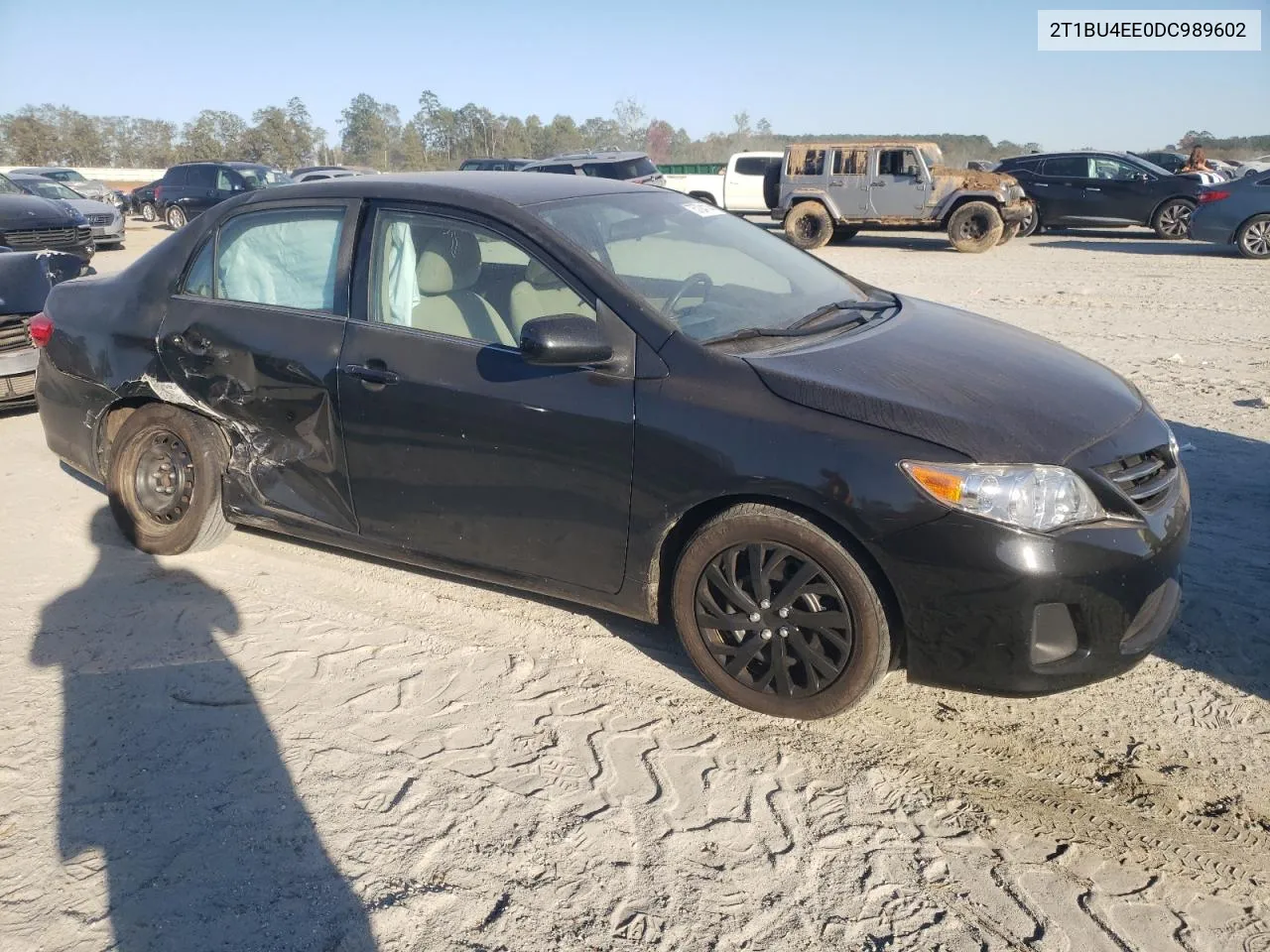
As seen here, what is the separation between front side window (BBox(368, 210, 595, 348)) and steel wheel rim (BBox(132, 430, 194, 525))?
1.35m

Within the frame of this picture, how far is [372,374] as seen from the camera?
3.87m

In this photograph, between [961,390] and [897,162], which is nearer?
[961,390]

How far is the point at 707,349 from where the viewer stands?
11.1 feet

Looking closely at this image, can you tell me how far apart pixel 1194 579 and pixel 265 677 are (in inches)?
146

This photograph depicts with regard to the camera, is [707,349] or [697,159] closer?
[707,349]

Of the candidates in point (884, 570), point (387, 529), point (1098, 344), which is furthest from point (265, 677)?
point (1098, 344)

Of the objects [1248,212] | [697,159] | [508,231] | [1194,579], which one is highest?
[697,159]

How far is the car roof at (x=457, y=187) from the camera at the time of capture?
13.0 feet

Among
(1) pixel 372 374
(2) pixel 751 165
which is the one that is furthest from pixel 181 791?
(2) pixel 751 165

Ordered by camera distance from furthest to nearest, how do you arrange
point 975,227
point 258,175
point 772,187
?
1. point 258,175
2. point 772,187
3. point 975,227

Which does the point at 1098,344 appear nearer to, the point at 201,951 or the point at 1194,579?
the point at 1194,579

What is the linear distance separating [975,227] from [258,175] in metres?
16.7

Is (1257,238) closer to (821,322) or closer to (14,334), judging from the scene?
(821,322)

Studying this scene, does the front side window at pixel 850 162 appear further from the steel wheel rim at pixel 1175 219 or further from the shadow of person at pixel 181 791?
the shadow of person at pixel 181 791
